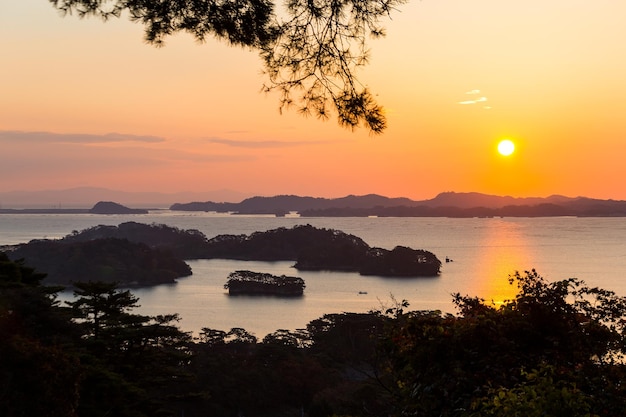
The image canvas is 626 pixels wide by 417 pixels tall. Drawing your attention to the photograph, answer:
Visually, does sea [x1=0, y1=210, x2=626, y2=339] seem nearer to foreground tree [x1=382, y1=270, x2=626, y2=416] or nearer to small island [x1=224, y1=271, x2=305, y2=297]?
small island [x1=224, y1=271, x2=305, y2=297]

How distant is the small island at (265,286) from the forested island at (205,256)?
51.3 ft

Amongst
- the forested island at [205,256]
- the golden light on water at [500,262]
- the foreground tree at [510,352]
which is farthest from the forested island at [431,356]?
the forested island at [205,256]

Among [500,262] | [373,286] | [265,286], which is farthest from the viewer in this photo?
[500,262]

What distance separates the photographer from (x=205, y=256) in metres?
138

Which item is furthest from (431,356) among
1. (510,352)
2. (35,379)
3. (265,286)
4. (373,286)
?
(373,286)

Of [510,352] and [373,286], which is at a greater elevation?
[510,352]

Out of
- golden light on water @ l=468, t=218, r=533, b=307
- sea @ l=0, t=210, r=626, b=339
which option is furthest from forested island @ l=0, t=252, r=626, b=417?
golden light on water @ l=468, t=218, r=533, b=307

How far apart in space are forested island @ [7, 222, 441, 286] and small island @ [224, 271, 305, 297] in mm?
15648

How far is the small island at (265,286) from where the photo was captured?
87.9 m

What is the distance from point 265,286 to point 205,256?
5093 centimetres

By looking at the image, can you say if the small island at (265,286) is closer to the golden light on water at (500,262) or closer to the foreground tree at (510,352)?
the golden light on water at (500,262)

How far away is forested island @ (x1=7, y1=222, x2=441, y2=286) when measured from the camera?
101812mm

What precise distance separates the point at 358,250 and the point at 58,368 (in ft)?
366

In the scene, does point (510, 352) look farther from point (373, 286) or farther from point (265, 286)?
point (373, 286)
